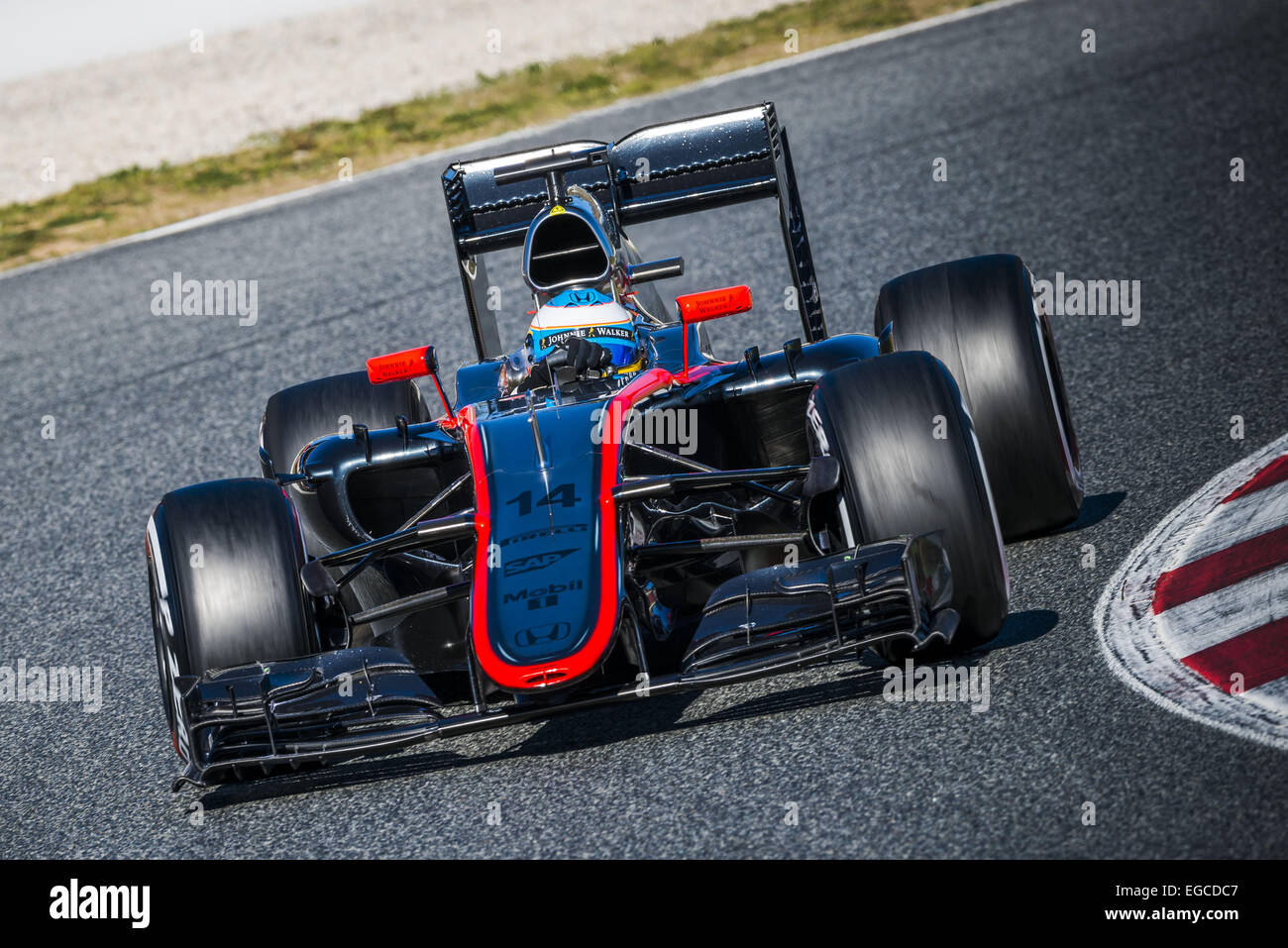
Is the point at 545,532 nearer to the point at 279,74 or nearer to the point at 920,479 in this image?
the point at 920,479

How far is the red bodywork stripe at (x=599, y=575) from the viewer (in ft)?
14.0

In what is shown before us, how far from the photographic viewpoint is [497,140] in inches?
627

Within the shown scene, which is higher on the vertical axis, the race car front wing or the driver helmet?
the driver helmet

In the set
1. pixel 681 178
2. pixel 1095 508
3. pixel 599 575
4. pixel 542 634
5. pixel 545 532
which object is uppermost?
pixel 681 178

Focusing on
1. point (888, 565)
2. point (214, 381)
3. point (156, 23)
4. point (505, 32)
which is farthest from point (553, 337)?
point (156, 23)

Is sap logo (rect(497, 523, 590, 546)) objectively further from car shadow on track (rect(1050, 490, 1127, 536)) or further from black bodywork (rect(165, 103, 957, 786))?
car shadow on track (rect(1050, 490, 1127, 536))

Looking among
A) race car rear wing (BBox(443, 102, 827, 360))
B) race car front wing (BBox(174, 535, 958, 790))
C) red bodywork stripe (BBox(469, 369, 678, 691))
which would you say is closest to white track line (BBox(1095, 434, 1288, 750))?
race car front wing (BBox(174, 535, 958, 790))

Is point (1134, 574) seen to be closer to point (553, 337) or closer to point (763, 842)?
point (763, 842)

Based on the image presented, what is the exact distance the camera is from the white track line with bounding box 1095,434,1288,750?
408cm

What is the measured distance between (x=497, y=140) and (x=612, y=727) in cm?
1189

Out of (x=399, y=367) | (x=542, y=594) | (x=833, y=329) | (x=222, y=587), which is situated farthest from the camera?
(x=833, y=329)

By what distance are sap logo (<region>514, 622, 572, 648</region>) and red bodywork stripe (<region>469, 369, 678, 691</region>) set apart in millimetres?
70

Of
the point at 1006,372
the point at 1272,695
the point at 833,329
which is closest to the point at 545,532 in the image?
the point at 1006,372
